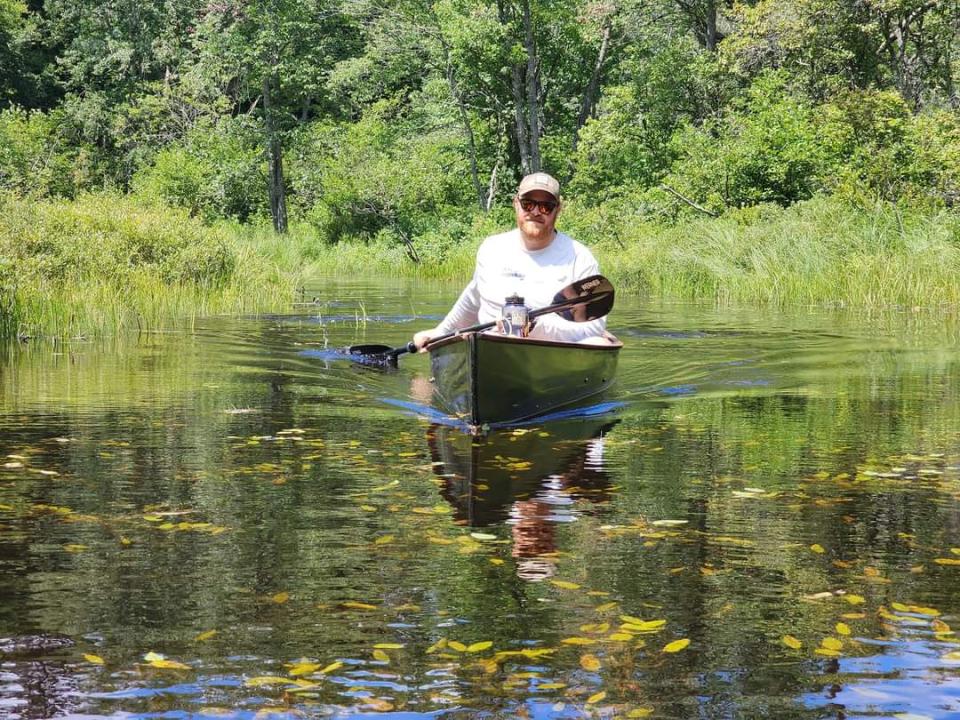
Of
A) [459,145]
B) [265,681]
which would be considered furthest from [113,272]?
[459,145]

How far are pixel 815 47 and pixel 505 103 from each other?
12.2 meters

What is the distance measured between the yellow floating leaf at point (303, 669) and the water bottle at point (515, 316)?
18.3 ft

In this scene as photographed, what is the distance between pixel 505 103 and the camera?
43.3 m

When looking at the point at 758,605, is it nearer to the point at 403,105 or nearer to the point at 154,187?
the point at 154,187

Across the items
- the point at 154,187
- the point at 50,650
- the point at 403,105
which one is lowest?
the point at 50,650

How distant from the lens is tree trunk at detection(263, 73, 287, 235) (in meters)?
46.4

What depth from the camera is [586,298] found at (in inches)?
375

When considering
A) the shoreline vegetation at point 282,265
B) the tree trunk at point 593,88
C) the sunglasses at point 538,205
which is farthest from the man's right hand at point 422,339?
the tree trunk at point 593,88

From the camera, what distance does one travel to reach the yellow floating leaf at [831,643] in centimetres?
429

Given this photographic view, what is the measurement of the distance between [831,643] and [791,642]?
0.42 ft

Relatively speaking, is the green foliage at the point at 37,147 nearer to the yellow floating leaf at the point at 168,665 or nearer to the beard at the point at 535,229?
the beard at the point at 535,229

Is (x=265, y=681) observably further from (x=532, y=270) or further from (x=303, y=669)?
(x=532, y=270)

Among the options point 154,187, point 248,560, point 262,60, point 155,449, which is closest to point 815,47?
point 262,60

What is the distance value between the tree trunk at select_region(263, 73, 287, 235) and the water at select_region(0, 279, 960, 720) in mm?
36087
